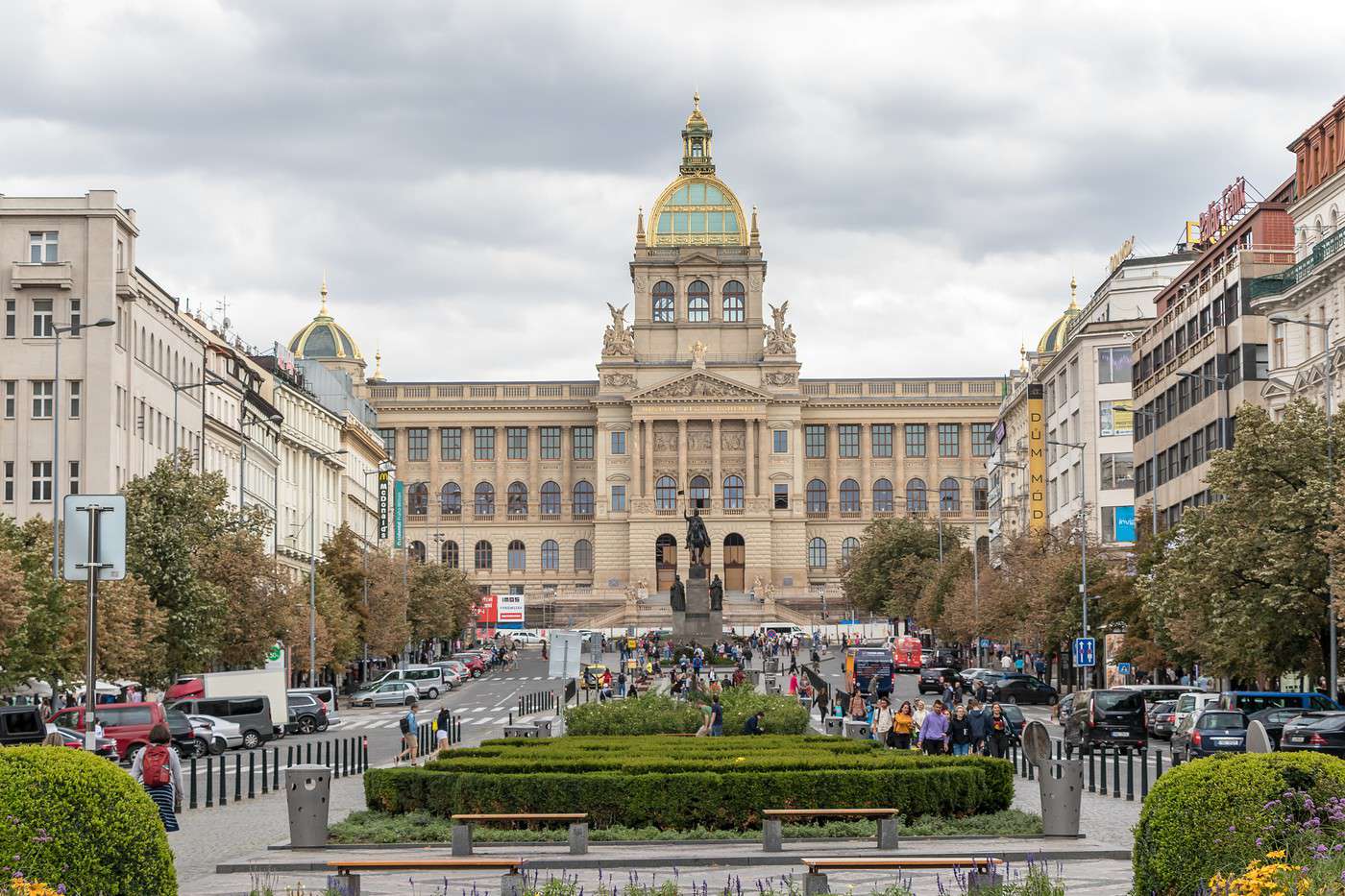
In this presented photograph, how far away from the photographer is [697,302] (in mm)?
196625

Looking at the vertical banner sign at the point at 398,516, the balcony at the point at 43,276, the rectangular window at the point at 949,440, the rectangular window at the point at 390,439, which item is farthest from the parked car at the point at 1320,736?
the rectangular window at the point at 390,439

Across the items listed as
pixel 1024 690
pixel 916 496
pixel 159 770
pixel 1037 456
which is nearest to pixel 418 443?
pixel 916 496

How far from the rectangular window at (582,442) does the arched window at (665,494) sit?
814 cm

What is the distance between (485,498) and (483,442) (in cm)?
526

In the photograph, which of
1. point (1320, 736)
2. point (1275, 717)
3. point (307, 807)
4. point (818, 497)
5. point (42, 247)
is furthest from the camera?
point (818, 497)

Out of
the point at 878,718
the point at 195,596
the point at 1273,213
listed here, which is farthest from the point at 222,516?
the point at 1273,213

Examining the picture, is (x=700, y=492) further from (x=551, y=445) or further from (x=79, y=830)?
(x=79, y=830)

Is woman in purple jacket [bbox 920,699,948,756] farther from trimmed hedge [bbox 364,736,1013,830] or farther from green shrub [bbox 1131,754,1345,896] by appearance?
green shrub [bbox 1131,754,1345,896]

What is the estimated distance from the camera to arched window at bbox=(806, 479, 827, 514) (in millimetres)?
195375

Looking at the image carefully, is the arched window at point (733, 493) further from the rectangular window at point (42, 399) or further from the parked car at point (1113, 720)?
the parked car at point (1113, 720)

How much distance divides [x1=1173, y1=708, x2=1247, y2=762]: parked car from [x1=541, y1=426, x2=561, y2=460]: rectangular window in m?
152

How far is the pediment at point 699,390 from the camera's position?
18800cm

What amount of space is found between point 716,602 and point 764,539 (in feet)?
282

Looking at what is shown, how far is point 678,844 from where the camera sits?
26297 millimetres
